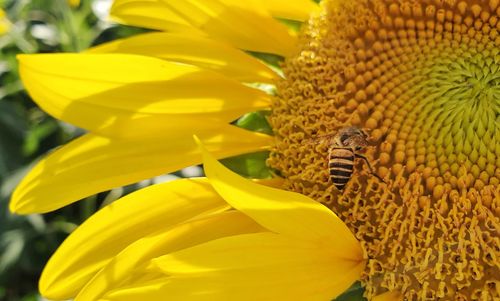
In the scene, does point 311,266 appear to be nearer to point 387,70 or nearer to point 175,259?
point 175,259

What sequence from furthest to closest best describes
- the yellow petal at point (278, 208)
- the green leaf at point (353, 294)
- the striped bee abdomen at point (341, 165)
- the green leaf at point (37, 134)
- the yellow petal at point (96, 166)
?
the green leaf at point (37, 134), the yellow petal at point (96, 166), the green leaf at point (353, 294), the striped bee abdomen at point (341, 165), the yellow petal at point (278, 208)

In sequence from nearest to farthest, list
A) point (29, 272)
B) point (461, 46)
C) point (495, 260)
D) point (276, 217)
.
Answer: point (276, 217) → point (495, 260) → point (461, 46) → point (29, 272)

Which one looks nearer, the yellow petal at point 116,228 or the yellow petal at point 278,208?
the yellow petal at point 278,208

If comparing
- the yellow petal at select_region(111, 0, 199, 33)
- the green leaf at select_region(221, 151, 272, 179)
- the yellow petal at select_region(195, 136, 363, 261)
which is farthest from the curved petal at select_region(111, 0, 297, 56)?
the yellow petal at select_region(195, 136, 363, 261)

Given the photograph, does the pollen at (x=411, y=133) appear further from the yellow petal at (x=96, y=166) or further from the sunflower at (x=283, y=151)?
the yellow petal at (x=96, y=166)

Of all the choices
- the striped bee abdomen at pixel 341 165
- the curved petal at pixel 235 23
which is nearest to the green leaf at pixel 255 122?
the curved petal at pixel 235 23

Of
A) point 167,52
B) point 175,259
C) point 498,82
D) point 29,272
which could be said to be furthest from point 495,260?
point 29,272
